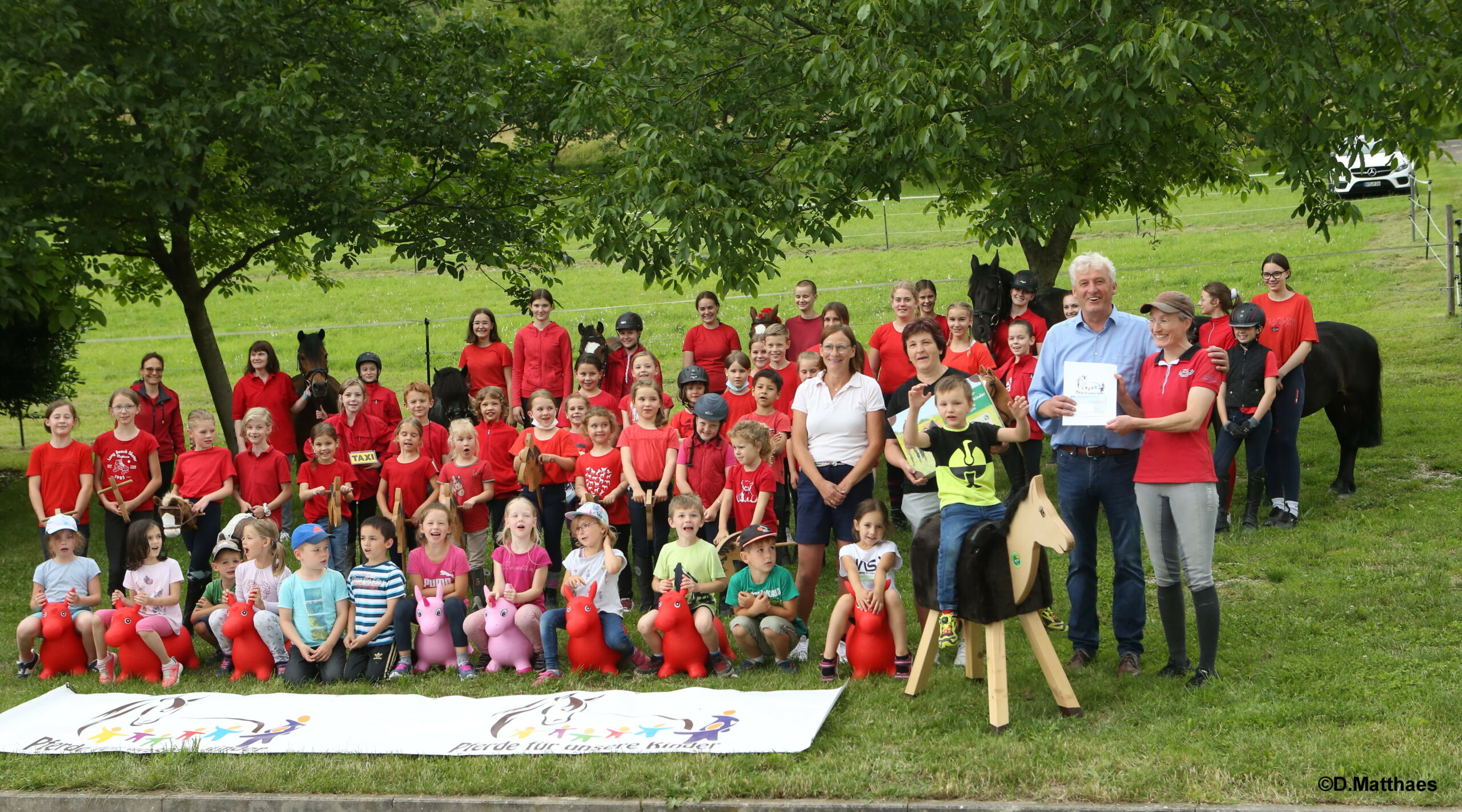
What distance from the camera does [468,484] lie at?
8578mm

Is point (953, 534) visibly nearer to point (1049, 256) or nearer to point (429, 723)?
point (429, 723)

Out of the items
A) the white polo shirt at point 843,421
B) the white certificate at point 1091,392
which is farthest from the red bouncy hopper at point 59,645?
the white certificate at point 1091,392

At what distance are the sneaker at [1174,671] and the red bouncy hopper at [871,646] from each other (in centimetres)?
140

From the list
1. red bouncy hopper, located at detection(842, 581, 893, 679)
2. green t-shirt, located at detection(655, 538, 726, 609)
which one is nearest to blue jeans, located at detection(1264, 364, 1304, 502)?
red bouncy hopper, located at detection(842, 581, 893, 679)

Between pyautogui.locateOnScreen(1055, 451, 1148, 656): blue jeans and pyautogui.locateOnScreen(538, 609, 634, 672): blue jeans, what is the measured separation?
2.55 m

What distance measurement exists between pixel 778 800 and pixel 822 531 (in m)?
2.27

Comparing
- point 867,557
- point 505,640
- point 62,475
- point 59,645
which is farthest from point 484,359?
point 867,557

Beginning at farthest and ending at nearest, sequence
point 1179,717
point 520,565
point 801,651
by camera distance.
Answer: point 520,565 < point 801,651 < point 1179,717

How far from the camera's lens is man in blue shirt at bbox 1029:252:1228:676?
6016 millimetres

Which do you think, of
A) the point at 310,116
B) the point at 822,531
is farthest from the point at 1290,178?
the point at 310,116

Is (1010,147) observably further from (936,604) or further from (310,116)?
(310,116)

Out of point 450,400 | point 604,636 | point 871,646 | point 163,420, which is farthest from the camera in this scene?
point 163,420

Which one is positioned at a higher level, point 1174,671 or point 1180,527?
point 1180,527

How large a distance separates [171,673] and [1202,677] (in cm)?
597
